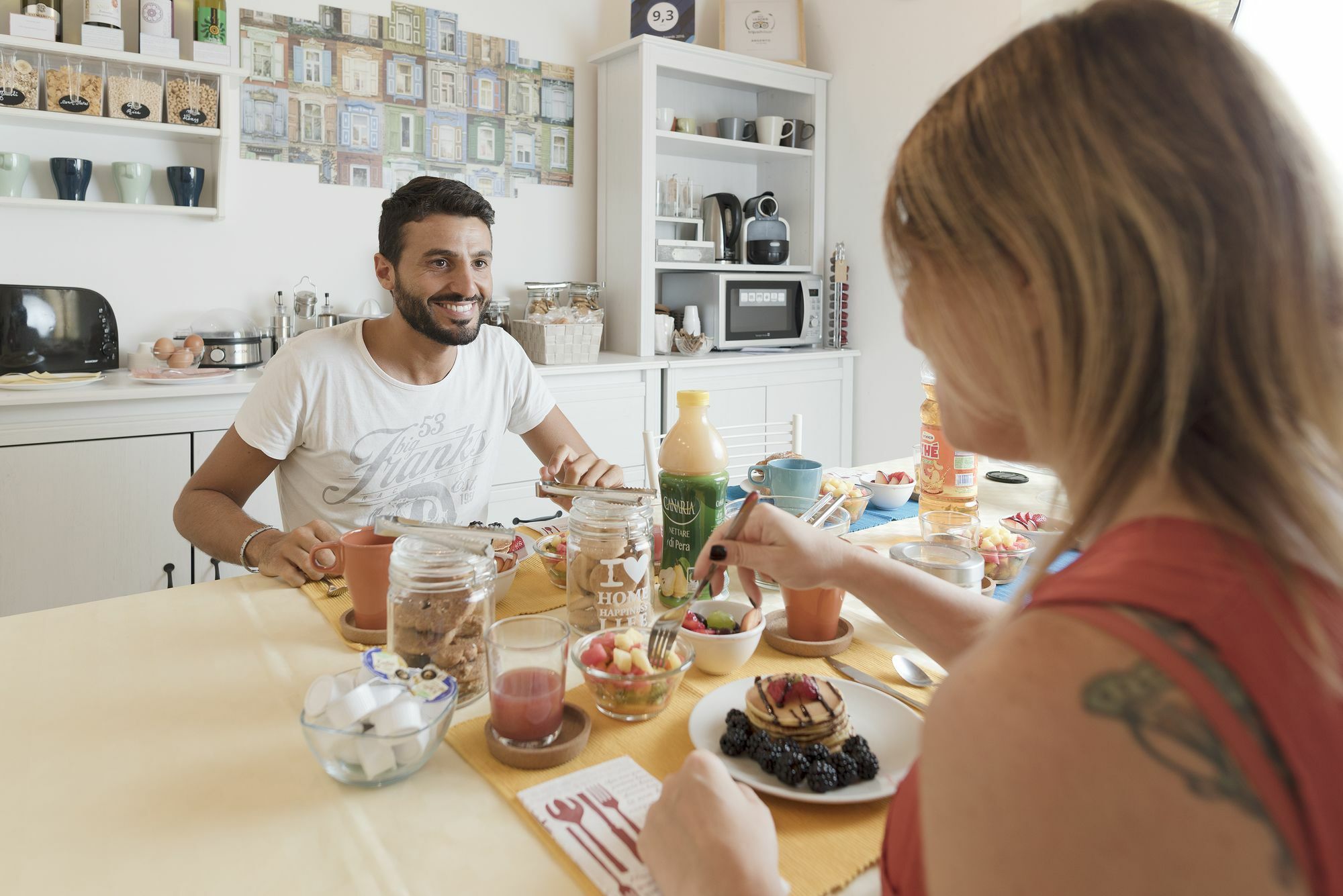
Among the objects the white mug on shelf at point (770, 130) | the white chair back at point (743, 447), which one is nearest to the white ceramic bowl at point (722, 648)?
the white chair back at point (743, 447)

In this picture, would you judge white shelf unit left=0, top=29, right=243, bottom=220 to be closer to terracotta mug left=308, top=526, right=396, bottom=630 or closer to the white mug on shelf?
the white mug on shelf

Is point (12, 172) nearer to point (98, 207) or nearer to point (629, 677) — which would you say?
point (98, 207)

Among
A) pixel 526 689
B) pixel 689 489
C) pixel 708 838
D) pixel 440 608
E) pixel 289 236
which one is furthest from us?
pixel 289 236

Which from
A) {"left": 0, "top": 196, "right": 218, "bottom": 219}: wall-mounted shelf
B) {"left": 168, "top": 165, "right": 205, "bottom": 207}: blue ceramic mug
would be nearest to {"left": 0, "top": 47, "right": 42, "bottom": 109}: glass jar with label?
{"left": 0, "top": 196, "right": 218, "bottom": 219}: wall-mounted shelf

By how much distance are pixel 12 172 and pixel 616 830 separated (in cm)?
298

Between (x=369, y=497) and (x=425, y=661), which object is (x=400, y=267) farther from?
(x=425, y=661)

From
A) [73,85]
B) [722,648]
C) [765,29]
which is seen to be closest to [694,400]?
[722,648]

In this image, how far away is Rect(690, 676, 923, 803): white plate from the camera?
2.68ft

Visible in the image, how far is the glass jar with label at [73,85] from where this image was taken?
9.02 feet

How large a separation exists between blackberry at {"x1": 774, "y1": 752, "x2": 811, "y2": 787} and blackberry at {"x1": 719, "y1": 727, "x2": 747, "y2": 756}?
0.05 m

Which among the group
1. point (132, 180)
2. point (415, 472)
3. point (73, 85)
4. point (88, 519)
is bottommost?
point (88, 519)

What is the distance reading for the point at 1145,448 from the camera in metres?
0.47

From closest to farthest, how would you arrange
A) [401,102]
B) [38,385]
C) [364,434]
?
[364,434] < [38,385] < [401,102]

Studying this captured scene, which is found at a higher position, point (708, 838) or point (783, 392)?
point (783, 392)
